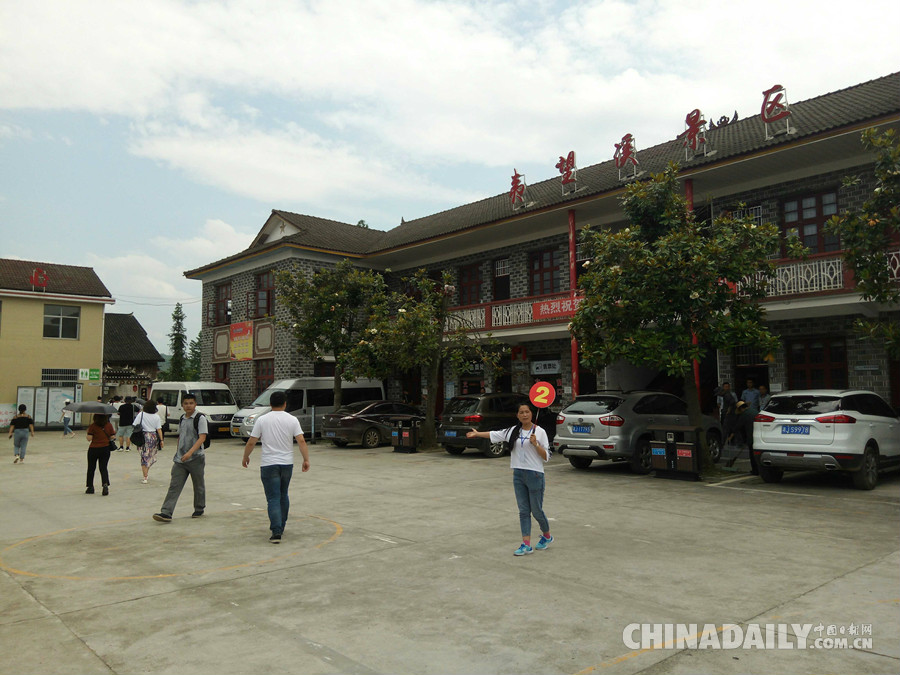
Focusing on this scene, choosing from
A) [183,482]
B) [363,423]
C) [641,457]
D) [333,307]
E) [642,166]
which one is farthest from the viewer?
[333,307]

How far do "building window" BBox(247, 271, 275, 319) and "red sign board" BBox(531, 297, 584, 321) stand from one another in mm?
12370

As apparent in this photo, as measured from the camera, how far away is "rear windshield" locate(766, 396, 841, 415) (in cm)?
1084

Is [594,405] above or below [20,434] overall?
above

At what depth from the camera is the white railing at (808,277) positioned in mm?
14883

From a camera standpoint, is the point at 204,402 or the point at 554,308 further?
the point at 204,402

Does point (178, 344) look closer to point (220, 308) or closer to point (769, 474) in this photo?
point (220, 308)

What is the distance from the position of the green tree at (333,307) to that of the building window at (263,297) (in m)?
4.91

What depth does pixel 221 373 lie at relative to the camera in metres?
31.0

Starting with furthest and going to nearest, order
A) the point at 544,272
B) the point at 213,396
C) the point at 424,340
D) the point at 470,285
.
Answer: the point at 213,396, the point at 470,285, the point at 544,272, the point at 424,340

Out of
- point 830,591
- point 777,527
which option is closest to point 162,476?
point 777,527

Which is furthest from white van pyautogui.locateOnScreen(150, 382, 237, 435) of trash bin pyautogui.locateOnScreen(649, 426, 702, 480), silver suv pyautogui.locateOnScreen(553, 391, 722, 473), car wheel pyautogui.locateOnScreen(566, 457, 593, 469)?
trash bin pyautogui.locateOnScreen(649, 426, 702, 480)

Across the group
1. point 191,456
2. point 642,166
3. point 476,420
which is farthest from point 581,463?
point 642,166

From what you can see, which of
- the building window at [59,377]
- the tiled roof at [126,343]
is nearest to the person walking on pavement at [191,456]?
the building window at [59,377]

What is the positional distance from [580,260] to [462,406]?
719 cm
